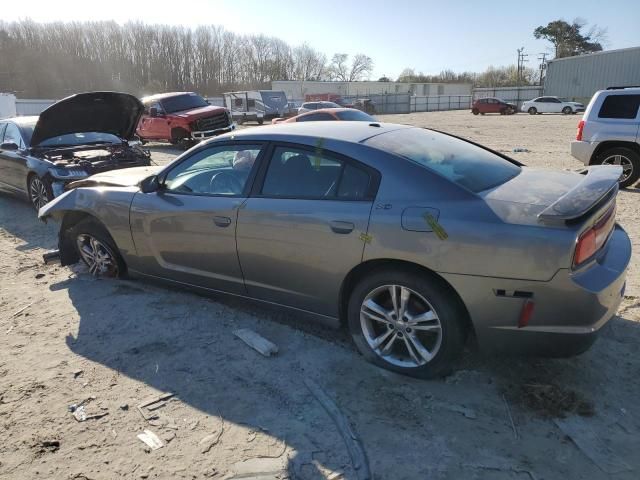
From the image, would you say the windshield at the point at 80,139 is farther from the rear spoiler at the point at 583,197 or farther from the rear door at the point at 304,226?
the rear spoiler at the point at 583,197

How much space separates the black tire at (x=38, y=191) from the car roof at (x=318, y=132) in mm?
4955

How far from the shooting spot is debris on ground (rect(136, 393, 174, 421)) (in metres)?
2.79

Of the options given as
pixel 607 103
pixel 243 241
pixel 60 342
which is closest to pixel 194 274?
pixel 243 241

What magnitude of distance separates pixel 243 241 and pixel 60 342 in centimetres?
168

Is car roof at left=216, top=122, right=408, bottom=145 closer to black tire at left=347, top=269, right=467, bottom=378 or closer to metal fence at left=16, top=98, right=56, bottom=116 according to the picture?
black tire at left=347, top=269, right=467, bottom=378

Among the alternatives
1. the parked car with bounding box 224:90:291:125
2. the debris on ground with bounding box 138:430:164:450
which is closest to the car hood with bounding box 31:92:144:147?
the debris on ground with bounding box 138:430:164:450

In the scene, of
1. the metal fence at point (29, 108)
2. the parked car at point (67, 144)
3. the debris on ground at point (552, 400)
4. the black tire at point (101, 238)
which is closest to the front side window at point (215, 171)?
the black tire at point (101, 238)

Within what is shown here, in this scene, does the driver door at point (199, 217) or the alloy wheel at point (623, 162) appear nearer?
the driver door at point (199, 217)

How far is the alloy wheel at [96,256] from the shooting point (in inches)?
183

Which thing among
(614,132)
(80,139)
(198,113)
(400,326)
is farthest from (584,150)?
(198,113)

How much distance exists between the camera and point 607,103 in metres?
8.60

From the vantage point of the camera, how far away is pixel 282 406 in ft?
9.27

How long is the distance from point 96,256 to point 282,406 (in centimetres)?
294

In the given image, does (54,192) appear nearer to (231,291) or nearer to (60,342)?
(60,342)
